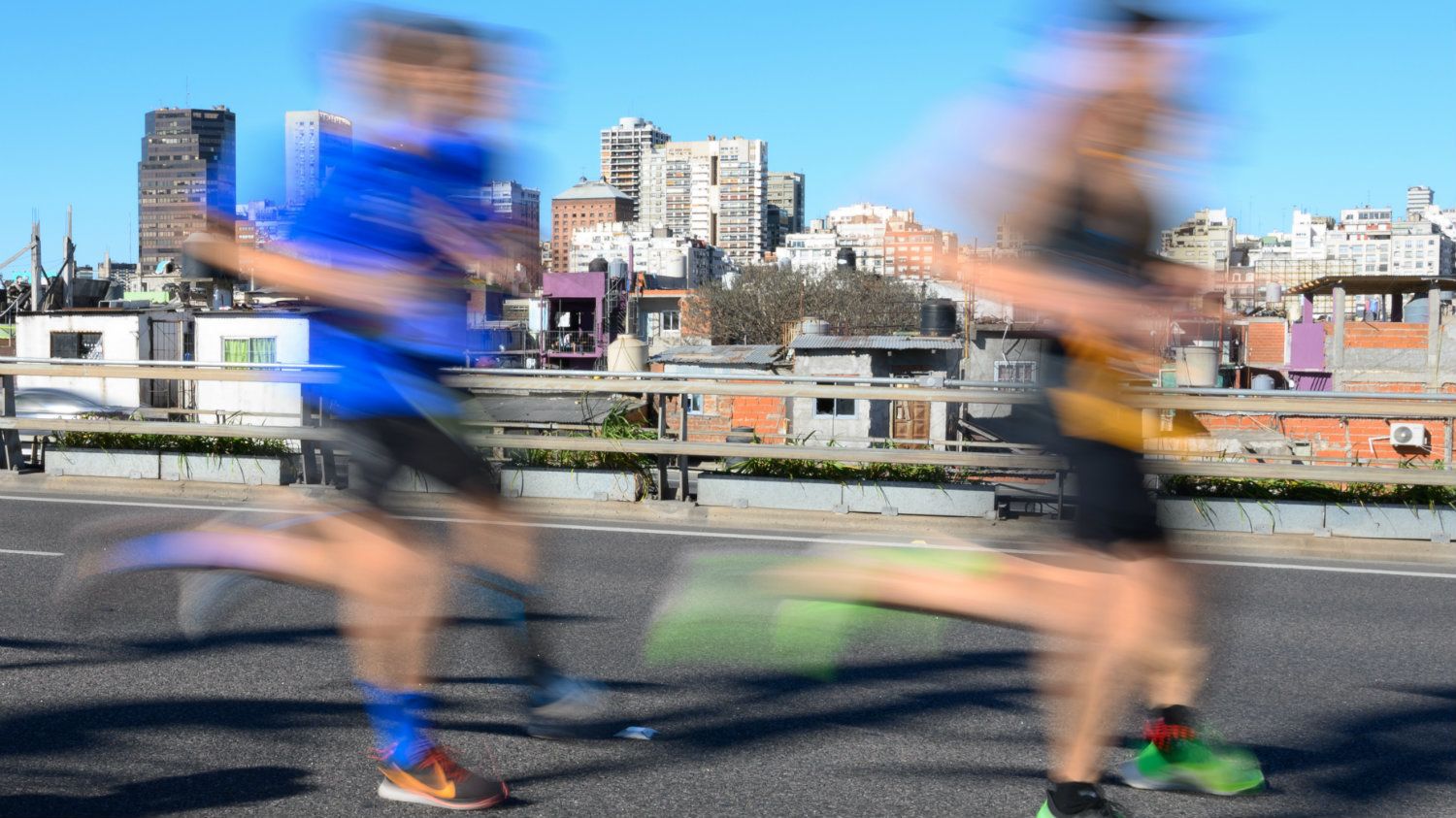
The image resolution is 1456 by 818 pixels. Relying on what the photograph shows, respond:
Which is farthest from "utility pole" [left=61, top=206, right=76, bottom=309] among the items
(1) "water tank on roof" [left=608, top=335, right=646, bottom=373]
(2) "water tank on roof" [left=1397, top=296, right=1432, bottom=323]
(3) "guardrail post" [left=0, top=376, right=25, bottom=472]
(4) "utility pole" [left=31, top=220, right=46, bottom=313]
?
(2) "water tank on roof" [left=1397, top=296, right=1432, bottom=323]

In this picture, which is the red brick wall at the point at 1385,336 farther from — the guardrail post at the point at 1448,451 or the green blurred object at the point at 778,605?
the green blurred object at the point at 778,605

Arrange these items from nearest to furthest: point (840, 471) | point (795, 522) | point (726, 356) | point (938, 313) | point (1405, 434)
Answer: point (938, 313) < point (795, 522) < point (840, 471) < point (1405, 434) < point (726, 356)

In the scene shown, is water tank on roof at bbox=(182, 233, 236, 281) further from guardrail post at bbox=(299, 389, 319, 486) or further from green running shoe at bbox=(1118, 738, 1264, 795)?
guardrail post at bbox=(299, 389, 319, 486)

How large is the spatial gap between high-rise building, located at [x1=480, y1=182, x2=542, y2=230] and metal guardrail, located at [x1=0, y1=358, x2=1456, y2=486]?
3.42 meters

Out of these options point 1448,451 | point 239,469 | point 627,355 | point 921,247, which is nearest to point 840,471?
point 1448,451

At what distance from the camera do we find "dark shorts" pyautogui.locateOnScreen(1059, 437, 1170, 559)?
3.17 meters

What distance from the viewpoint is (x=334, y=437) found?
3.68 meters

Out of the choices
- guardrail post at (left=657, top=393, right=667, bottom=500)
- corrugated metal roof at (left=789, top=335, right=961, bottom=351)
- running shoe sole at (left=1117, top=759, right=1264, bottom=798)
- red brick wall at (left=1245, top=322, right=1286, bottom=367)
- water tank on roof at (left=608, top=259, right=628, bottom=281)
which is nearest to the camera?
running shoe sole at (left=1117, top=759, right=1264, bottom=798)

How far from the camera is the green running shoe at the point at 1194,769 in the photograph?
3.67 meters

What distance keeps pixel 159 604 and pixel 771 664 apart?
2703 mm

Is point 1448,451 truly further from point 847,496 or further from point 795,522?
point 795,522

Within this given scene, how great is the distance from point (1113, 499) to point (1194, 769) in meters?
0.96

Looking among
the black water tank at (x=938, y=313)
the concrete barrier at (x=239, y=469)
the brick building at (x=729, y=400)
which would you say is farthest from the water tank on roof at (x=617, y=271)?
the black water tank at (x=938, y=313)

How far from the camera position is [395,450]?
3.52 m
